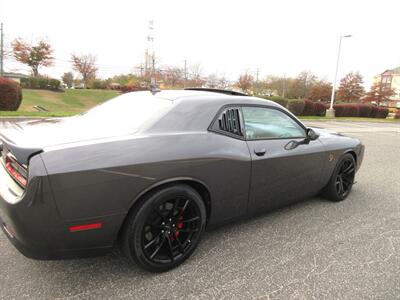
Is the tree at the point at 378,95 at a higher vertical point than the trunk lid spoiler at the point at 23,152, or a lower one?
higher

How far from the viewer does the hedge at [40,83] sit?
1371 inches

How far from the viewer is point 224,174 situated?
8.25ft

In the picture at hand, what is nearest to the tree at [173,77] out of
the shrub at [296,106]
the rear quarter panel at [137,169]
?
the shrub at [296,106]

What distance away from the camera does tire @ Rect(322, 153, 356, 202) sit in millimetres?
3855

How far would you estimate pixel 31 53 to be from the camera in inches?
1681

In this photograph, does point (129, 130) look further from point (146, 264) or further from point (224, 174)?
point (146, 264)

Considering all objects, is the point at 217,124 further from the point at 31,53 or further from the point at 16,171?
the point at 31,53

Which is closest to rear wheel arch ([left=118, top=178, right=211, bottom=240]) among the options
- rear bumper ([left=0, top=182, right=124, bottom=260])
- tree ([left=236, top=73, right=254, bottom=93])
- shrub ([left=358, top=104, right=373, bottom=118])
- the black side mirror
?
rear bumper ([left=0, top=182, right=124, bottom=260])

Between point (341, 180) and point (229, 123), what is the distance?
87.6 inches

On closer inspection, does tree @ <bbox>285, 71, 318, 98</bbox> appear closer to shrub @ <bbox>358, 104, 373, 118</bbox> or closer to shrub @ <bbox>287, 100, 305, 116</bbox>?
shrub @ <bbox>358, 104, 373, 118</bbox>

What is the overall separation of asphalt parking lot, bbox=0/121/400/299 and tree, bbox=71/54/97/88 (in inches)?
2331

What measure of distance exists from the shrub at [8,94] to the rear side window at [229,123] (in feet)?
43.3

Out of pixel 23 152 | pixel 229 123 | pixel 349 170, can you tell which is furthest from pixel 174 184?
pixel 349 170

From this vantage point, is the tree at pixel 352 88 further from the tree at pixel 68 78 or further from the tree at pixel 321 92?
the tree at pixel 68 78
